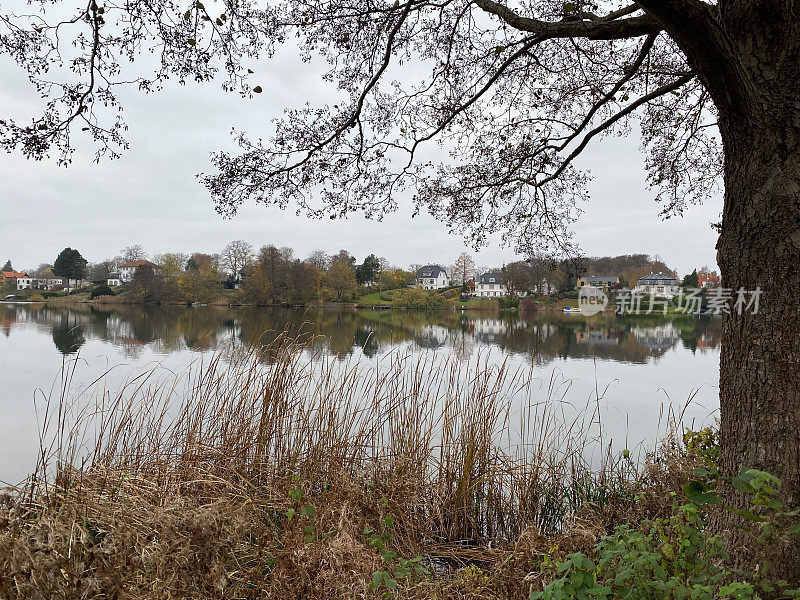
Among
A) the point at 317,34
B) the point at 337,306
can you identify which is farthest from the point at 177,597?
the point at 337,306

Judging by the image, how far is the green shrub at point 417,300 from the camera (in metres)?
35.5

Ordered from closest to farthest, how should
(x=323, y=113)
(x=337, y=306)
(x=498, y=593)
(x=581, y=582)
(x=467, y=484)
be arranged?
(x=581, y=582), (x=498, y=593), (x=467, y=484), (x=323, y=113), (x=337, y=306)

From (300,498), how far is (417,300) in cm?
3262

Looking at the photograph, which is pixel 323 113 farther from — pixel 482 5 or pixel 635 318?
pixel 635 318

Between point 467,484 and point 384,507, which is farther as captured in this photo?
point 467,484

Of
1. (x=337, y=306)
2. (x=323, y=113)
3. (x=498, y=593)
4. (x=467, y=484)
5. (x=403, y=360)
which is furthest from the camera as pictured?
(x=337, y=306)

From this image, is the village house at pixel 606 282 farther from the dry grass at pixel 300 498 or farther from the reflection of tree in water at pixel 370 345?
the dry grass at pixel 300 498

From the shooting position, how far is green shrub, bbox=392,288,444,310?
3550 cm

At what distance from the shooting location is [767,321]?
192 centimetres

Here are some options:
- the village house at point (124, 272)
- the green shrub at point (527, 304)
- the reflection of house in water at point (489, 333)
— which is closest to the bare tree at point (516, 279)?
the green shrub at point (527, 304)

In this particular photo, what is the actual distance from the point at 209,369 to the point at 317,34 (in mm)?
2852

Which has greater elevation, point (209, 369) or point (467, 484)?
point (209, 369)

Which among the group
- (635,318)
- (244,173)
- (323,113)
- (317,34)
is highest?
(317,34)

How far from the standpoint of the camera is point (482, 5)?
11.6 feet
